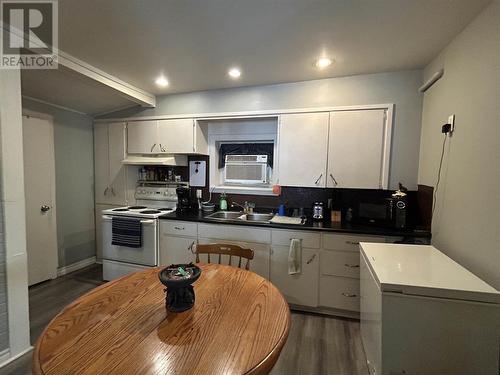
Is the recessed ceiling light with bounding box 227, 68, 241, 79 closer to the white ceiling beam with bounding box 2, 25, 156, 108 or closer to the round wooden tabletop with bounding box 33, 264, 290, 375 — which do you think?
the white ceiling beam with bounding box 2, 25, 156, 108

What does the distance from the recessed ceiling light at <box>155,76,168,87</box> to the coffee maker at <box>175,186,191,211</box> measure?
1277 mm

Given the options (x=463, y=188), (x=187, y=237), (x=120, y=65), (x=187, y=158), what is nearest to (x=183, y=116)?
(x=187, y=158)

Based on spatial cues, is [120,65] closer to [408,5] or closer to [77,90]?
[77,90]

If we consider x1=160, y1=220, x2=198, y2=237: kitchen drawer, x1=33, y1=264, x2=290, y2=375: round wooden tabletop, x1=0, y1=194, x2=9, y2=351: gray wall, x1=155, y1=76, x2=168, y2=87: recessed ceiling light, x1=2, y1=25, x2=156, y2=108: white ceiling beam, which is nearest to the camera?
x1=33, y1=264, x2=290, y2=375: round wooden tabletop

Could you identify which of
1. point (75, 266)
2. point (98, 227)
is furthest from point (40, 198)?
point (75, 266)

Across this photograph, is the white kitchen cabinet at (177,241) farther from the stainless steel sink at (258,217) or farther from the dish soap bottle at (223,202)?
the stainless steel sink at (258,217)

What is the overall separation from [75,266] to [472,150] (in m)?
4.46

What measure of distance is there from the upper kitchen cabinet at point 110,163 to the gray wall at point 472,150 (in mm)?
3571

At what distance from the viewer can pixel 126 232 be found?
9.12 feet

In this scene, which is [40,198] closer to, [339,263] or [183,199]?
[183,199]

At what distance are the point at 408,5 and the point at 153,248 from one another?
302cm

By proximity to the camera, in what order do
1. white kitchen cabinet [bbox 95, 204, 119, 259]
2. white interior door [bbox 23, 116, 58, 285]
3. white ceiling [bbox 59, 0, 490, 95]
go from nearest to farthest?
white ceiling [bbox 59, 0, 490, 95], white interior door [bbox 23, 116, 58, 285], white kitchen cabinet [bbox 95, 204, 119, 259]

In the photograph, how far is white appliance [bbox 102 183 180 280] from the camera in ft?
9.00

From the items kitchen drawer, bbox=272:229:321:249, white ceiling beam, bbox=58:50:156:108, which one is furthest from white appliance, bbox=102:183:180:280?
kitchen drawer, bbox=272:229:321:249
